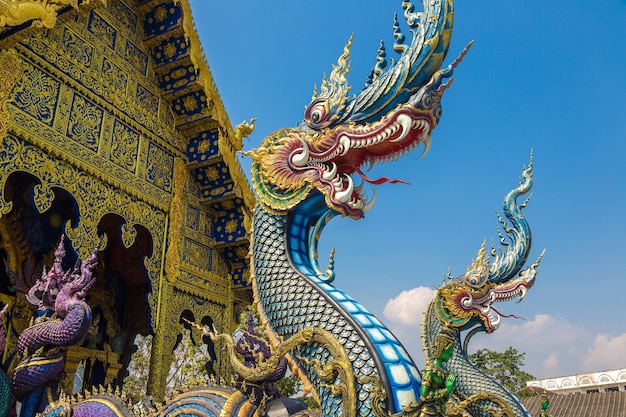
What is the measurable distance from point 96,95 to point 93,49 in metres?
0.70

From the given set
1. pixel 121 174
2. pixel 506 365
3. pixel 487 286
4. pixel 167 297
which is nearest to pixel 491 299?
pixel 487 286

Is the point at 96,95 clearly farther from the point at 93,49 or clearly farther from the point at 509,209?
the point at 509,209

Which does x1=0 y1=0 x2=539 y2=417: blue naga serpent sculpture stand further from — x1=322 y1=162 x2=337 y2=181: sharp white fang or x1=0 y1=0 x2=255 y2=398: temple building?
x1=0 y1=0 x2=255 y2=398: temple building

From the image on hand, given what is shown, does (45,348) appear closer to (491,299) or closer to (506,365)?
(491,299)

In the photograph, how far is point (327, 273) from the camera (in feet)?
9.72

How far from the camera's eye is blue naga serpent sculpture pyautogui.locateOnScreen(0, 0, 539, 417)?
2324 millimetres

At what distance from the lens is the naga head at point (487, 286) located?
7695 mm

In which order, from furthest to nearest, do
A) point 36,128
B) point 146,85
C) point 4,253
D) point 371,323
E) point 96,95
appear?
point 146,85, point 4,253, point 96,95, point 36,128, point 371,323

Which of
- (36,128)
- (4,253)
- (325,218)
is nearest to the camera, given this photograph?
(325,218)

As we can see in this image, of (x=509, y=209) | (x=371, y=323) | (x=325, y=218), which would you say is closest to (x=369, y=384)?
(x=371, y=323)

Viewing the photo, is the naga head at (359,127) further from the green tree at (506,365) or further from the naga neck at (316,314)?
the green tree at (506,365)

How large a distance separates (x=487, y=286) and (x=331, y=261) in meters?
5.70

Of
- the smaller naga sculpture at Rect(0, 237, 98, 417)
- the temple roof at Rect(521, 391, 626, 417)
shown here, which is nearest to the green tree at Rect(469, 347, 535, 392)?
the temple roof at Rect(521, 391, 626, 417)

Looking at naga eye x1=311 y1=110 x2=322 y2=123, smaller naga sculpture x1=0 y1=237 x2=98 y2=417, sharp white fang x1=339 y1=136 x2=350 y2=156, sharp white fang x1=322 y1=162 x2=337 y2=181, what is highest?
naga eye x1=311 y1=110 x2=322 y2=123
